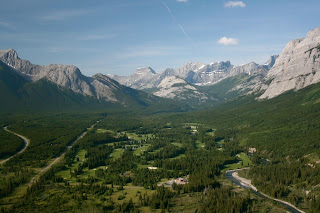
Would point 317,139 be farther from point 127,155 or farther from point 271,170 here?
point 127,155

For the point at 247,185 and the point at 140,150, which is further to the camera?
the point at 140,150

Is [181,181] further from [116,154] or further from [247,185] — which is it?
[116,154]

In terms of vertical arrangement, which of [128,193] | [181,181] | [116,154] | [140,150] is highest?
[140,150]

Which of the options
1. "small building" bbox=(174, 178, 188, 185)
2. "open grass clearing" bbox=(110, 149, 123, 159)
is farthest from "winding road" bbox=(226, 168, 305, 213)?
"open grass clearing" bbox=(110, 149, 123, 159)

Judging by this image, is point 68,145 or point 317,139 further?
point 68,145

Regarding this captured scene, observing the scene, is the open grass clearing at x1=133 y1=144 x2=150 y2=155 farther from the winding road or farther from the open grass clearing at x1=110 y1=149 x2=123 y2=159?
the winding road

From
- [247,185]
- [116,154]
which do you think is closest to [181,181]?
[247,185]

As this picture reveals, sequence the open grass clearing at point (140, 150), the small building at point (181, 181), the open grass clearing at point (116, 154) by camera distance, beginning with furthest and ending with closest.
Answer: the open grass clearing at point (140, 150), the open grass clearing at point (116, 154), the small building at point (181, 181)

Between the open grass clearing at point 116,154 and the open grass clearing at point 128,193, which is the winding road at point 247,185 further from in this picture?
the open grass clearing at point 116,154

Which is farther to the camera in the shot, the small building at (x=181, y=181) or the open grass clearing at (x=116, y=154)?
the open grass clearing at (x=116, y=154)

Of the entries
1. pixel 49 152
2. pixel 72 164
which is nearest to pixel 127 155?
pixel 72 164

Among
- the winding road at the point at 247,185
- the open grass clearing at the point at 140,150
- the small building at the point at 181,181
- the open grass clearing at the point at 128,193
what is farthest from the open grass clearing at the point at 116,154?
the winding road at the point at 247,185
